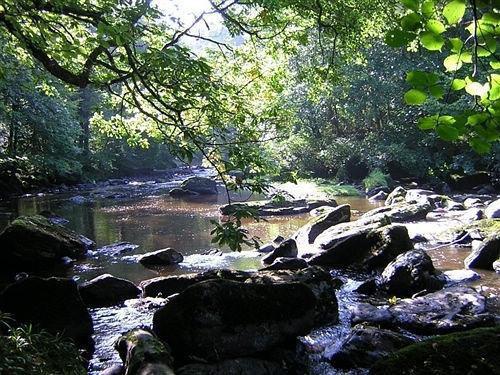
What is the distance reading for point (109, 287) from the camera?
834 centimetres

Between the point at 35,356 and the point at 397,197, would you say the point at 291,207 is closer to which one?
the point at 397,197

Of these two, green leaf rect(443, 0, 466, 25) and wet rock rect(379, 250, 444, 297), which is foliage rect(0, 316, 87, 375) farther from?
wet rock rect(379, 250, 444, 297)

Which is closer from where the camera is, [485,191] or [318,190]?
[485,191]

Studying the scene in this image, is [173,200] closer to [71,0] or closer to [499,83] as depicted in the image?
[71,0]

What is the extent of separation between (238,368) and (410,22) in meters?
4.52

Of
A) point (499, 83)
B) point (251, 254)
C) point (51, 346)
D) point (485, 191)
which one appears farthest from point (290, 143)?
point (499, 83)

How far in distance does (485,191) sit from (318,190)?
24.6 feet

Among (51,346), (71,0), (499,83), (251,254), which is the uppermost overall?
(71,0)

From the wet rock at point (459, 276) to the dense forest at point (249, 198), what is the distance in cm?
17

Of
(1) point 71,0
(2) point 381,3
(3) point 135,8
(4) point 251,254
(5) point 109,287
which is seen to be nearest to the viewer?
(1) point 71,0

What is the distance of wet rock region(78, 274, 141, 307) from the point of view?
8172mm

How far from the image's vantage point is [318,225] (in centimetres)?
1307

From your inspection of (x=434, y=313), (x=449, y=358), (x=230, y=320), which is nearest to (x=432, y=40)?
(x=449, y=358)

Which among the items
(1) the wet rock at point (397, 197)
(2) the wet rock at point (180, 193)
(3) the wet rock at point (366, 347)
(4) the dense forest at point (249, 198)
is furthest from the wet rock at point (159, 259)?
(2) the wet rock at point (180, 193)
